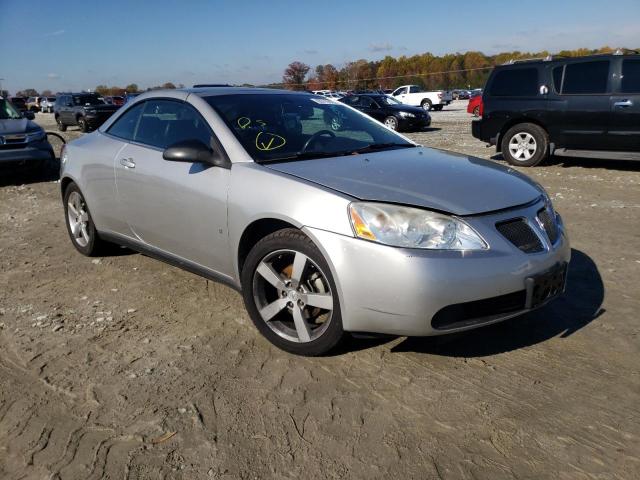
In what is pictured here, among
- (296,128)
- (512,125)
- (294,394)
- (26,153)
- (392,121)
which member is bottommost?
(294,394)

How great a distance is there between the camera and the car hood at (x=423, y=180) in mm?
2850

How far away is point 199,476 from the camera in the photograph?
7.27 feet

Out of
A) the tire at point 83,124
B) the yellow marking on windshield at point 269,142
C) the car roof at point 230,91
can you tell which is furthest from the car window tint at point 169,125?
the tire at point 83,124

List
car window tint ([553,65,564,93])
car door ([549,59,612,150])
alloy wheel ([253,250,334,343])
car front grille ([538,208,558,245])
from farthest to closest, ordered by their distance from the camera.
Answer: car window tint ([553,65,564,93]) < car door ([549,59,612,150]) < car front grille ([538,208,558,245]) < alloy wheel ([253,250,334,343])

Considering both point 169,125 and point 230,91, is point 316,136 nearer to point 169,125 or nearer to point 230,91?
point 230,91

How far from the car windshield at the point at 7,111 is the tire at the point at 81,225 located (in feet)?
21.0

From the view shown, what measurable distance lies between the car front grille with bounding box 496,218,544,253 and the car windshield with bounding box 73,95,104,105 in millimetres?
24522

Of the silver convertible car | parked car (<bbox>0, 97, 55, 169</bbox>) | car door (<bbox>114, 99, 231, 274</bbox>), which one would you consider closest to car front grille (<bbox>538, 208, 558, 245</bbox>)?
the silver convertible car

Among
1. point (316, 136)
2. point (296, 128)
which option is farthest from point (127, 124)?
point (316, 136)

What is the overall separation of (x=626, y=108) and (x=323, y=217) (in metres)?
7.83

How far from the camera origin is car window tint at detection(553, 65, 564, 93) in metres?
9.47

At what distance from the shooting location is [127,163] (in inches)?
164

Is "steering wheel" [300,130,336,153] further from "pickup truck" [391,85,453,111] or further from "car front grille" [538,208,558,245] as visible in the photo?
"pickup truck" [391,85,453,111]

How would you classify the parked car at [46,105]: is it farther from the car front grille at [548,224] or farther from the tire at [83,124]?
the car front grille at [548,224]
